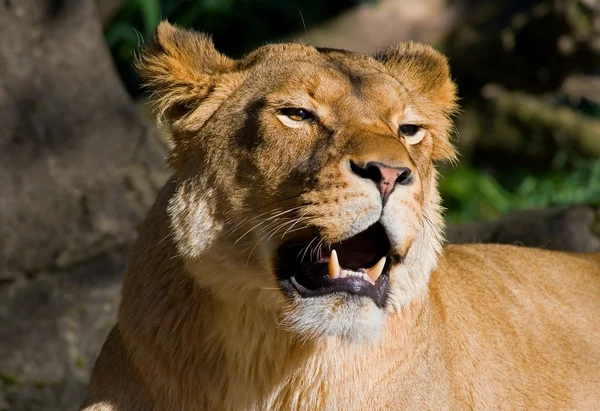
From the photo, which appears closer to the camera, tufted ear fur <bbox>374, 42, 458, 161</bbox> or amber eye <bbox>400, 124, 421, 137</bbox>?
amber eye <bbox>400, 124, 421, 137</bbox>

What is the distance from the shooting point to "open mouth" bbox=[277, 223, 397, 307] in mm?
2629

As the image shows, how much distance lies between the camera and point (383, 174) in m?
2.49

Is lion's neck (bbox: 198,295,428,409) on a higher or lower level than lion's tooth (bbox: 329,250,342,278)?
lower

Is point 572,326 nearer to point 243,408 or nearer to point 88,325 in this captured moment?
point 243,408

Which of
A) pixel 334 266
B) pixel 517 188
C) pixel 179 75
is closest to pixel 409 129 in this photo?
pixel 334 266

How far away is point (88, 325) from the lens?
485 cm

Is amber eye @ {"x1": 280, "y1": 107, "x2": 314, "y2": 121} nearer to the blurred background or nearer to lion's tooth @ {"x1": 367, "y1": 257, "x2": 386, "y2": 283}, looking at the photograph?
lion's tooth @ {"x1": 367, "y1": 257, "x2": 386, "y2": 283}

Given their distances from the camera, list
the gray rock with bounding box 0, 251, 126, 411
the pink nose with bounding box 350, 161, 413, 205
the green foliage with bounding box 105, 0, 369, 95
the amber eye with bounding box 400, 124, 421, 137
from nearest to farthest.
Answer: the pink nose with bounding box 350, 161, 413, 205
the amber eye with bounding box 400, 124, 421, 137
the gray rock with bounding box 0, 251, 126, 411
the green foliage with bounding box 105, 0, 369, 95

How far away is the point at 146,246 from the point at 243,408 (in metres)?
0.63

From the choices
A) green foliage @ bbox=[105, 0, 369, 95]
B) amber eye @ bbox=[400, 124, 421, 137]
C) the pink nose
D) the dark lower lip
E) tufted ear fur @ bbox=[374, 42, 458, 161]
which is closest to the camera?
the pink nose

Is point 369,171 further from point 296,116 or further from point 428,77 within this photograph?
point 428,77

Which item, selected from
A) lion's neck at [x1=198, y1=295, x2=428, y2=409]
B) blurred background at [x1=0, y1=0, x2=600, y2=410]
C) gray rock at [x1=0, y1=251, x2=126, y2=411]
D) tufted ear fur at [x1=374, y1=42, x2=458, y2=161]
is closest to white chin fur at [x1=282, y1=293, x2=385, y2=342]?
lion's neck at [x1=198, y1=295, x2=428, y2=409]

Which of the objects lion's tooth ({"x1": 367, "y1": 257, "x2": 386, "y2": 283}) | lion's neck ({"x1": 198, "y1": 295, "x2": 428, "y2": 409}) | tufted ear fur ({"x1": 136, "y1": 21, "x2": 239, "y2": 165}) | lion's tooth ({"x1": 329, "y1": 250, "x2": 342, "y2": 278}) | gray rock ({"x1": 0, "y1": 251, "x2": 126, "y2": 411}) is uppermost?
tufted ear fur ({"x1": 136, "y1": 21, "x2": 239, "y2": 165})

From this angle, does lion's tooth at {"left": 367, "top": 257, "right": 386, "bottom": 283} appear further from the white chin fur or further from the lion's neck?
the lion's neck
